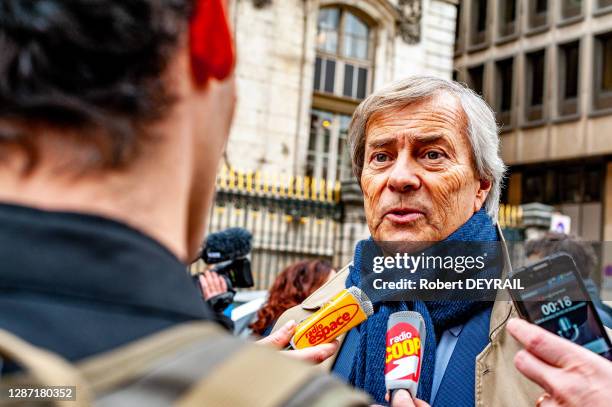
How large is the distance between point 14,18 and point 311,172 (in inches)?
683

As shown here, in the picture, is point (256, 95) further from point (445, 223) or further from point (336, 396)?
point (336, 396)

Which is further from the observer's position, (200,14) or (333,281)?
(333,281)

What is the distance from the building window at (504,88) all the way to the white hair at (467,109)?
85.2 feet

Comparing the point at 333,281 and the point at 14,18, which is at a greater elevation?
the point at 14,18

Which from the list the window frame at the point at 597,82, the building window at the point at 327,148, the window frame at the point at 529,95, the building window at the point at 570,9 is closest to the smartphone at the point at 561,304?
the building window at the point at 327,148

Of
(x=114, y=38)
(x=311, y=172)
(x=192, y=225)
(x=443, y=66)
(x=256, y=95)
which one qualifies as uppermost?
(x=443, y=66)

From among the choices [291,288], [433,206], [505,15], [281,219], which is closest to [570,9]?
[505,15]

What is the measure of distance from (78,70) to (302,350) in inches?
43.3

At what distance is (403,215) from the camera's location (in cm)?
242

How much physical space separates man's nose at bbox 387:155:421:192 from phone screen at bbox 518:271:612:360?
2.54 feet

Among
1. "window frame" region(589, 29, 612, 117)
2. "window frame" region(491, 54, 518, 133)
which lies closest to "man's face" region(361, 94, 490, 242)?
"window frame" region(589, 29, 612, 117)

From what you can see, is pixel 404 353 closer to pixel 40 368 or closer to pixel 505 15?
pixel 40 368

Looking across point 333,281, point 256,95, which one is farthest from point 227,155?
point 333,281

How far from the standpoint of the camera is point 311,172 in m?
18.2
